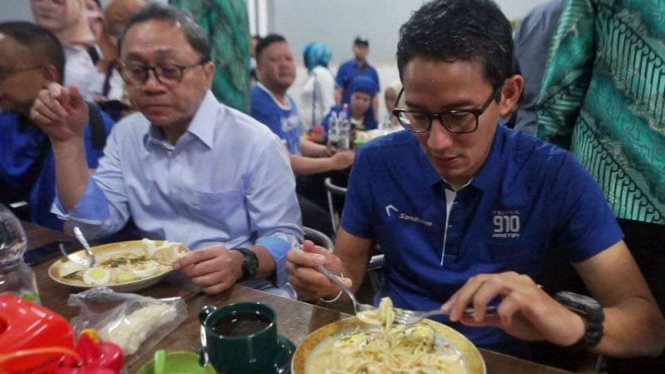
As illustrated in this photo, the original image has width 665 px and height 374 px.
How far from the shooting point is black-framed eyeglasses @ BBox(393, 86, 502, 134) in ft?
3.78

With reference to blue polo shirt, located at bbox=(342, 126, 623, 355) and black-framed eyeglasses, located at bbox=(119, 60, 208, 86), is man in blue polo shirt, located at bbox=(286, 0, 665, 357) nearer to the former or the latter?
blue polo shirt, located at bbox=(342, 126, 623, 355)

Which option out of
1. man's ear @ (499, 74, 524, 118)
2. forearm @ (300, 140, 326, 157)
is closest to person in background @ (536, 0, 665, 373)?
man's ear @ (499, 74, 524, 118)

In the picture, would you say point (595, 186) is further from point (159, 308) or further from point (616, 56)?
point (159, 308)

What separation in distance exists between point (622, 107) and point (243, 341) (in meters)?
1.20

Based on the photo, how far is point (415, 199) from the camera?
1.39 metres

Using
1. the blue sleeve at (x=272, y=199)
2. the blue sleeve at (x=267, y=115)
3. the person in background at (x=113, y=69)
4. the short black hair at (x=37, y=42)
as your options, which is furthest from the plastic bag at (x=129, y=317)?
the blue sleeve at (x=267, y=115)

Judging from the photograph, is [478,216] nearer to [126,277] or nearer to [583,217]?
[583,217]

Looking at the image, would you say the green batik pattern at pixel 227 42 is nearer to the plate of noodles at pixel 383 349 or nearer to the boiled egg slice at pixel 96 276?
the boiled egg slice at pixel 96 276

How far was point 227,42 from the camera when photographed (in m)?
2.41

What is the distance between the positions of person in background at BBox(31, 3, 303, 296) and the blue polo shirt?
446 millimetres

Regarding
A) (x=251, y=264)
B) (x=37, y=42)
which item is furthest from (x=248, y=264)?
(x=37, y=42)

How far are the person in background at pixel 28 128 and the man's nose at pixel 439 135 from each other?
4.96 ft

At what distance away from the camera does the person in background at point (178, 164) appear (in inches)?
66.1

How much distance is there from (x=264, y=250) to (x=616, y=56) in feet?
3.79
